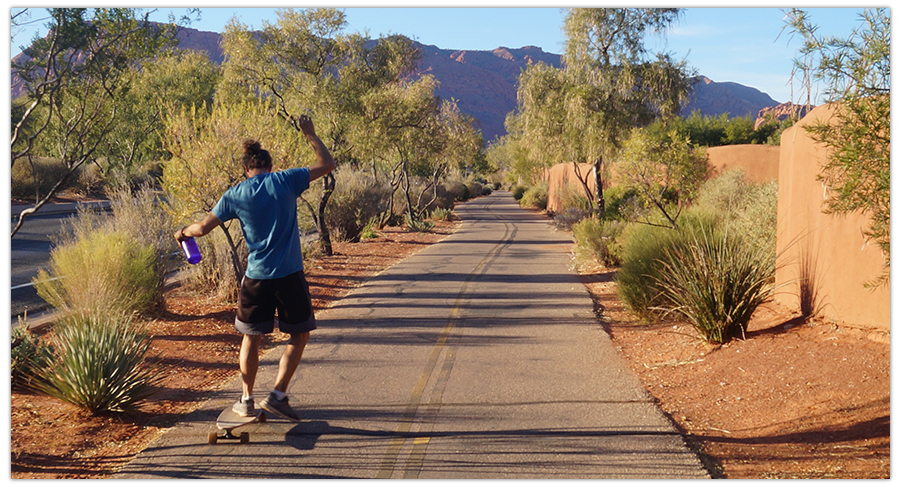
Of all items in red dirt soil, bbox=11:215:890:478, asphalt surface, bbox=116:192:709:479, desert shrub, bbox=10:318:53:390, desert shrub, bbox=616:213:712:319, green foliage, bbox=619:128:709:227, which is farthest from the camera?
green foliage, bbox=619:128:709:227

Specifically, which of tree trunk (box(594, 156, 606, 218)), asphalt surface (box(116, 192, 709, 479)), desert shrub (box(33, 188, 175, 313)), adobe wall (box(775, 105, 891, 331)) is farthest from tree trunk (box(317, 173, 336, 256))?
tree trunk (box(594, 156, 606, 218))

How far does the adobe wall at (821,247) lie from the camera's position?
6625 millimetres

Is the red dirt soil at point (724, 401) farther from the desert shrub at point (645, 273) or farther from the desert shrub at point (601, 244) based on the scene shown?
the desert shrub at point (601, 244)

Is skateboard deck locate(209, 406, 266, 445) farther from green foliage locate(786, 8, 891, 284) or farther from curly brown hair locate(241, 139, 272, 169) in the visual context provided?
green foliage locate(786, 8, 891, 284)

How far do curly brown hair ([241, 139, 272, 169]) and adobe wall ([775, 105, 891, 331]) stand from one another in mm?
4422

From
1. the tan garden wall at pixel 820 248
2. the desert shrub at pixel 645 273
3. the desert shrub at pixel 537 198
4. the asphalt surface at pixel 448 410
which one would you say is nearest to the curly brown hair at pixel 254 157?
the asphalt surface at pixel 448 410

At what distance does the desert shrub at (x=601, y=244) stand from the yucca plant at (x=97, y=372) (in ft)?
34.0

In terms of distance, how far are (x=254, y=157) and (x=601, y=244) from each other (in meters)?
11.0

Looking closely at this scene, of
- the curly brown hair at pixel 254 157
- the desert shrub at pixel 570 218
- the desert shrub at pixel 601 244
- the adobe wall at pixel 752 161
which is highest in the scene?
the curly brown hair at pixel 254 157

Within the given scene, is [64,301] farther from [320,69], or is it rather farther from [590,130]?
[590,130]

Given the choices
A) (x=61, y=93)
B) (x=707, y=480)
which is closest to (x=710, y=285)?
(x=707, y=480)

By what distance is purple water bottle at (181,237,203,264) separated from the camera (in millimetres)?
5070

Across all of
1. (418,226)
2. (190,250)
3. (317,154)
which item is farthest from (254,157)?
(418,226)

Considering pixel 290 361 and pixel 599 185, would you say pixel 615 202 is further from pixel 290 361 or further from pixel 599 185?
pixel 290 361
